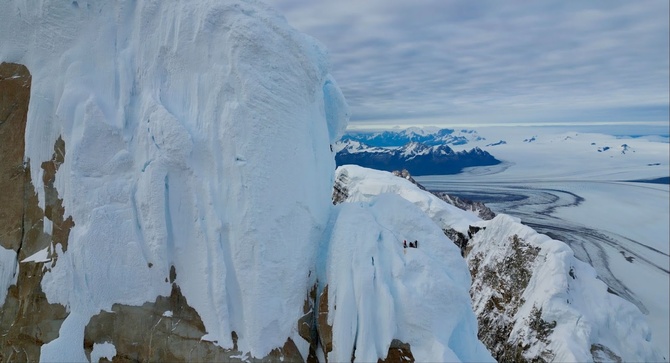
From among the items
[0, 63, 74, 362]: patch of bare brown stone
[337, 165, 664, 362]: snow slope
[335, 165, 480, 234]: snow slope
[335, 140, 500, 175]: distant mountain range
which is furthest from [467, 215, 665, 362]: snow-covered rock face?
[335, 140, 500, 175]: distant mountain range

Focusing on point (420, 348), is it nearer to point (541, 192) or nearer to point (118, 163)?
point (118, 163)

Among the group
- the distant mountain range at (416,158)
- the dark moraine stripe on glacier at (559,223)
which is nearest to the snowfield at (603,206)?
the dark moraine stripe on glacier at (559,223)

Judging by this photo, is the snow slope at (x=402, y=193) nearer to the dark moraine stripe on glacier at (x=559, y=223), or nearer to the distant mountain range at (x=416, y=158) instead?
the dark moraine stripe on glacier at (x=559, y=223)

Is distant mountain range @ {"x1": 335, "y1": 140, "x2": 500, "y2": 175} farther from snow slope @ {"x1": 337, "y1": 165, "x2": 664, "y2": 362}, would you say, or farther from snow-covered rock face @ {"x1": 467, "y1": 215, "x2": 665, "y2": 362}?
snow-covered rock face @ {"x1": 467, "y1": 215, "x2": 665, "y2": 362}

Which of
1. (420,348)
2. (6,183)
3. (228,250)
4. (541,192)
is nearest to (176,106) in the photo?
(228,250)

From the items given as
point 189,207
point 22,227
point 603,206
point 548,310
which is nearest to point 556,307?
point 548,310

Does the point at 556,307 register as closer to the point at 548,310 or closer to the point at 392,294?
the point at 548,310
